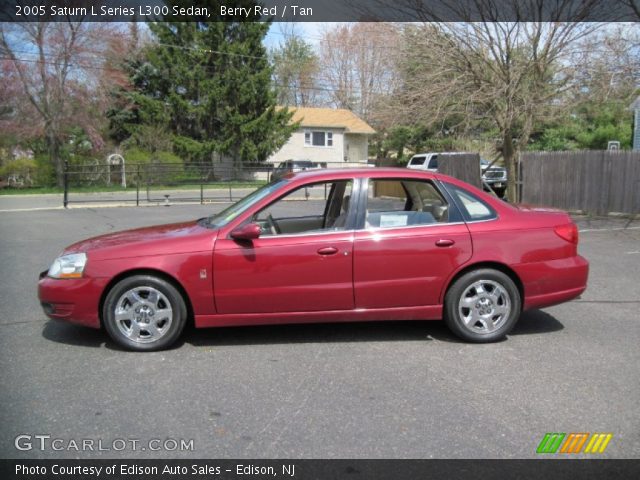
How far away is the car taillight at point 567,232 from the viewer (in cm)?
520

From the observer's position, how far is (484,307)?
507 centimetres

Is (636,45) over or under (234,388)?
over

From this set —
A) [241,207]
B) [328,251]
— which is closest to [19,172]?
[241,207]

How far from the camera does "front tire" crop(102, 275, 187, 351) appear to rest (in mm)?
4797

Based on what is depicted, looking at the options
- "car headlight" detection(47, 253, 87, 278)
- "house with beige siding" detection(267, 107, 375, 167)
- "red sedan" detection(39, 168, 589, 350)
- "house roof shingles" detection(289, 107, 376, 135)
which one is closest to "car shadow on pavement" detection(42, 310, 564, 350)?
"red sedan" detection(39, 168, 589, 350)

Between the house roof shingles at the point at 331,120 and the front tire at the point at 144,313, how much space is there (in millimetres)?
41090

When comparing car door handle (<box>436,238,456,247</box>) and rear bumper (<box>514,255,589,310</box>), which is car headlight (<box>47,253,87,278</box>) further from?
rear bumper (<box>514,255,589,310</box>)

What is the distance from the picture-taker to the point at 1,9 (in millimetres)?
28844

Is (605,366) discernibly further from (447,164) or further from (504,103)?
(447,164)

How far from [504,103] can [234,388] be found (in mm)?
12636

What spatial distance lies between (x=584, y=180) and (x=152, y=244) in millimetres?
14535

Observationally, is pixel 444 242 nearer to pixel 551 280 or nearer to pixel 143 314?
pixel 551 280

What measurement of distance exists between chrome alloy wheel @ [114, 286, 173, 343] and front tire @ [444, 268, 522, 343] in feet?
8.03

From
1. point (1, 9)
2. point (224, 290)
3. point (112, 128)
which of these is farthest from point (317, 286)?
point (112, 128)
